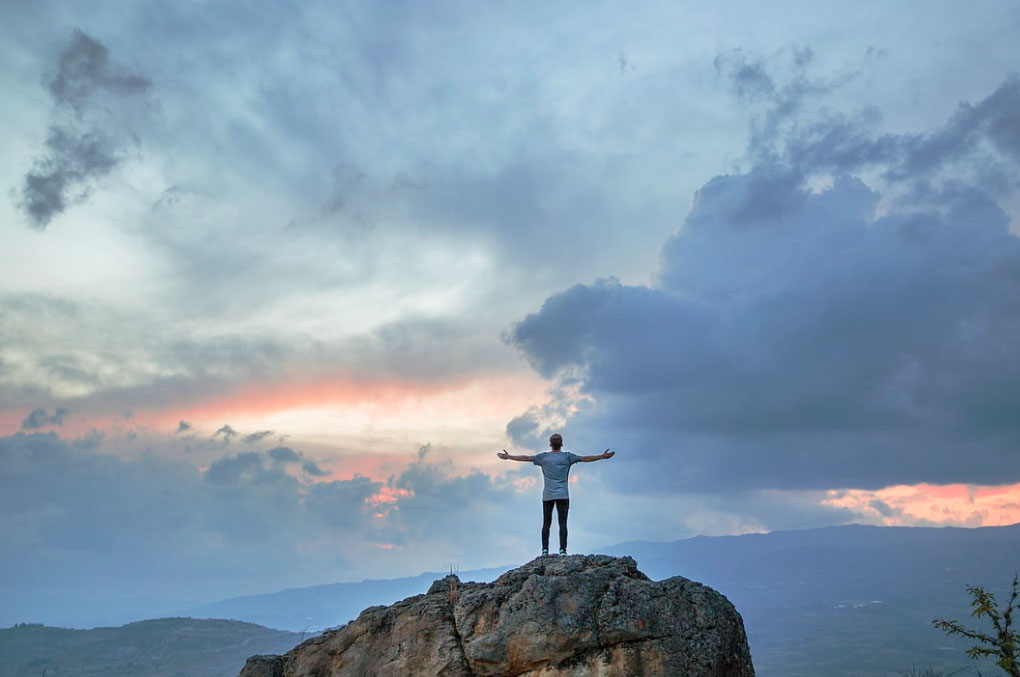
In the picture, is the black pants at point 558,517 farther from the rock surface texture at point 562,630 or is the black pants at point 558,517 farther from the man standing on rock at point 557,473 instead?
the rock surface texture at point 562,630

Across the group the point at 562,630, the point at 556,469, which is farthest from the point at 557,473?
the point at 562,630

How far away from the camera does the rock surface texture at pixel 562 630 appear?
59.1 ft

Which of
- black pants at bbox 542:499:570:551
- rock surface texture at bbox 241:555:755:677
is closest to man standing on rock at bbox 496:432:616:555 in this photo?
black pants at bbox 542:499:570:551

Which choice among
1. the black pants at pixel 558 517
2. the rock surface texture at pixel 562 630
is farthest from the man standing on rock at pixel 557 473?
the rock surface texture at pixel 562 630

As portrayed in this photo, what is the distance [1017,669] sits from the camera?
75.8 feet

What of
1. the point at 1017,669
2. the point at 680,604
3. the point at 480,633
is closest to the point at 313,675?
the point at 480,633

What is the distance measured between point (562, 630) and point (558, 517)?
209 inches

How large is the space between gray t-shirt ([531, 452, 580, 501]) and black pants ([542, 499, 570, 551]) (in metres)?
0.24

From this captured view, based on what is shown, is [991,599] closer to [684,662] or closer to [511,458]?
[684,662]

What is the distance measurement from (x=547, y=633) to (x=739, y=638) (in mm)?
4283

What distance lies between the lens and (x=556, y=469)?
22.8m

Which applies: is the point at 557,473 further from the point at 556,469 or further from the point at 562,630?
the point at 562,630

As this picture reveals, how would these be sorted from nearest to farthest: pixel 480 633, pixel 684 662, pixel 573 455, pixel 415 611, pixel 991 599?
pixel 684 662
pixel 480 633
pixel 415 611
pixel 573 455
pixel 991 599

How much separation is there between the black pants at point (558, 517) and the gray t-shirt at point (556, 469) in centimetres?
24
